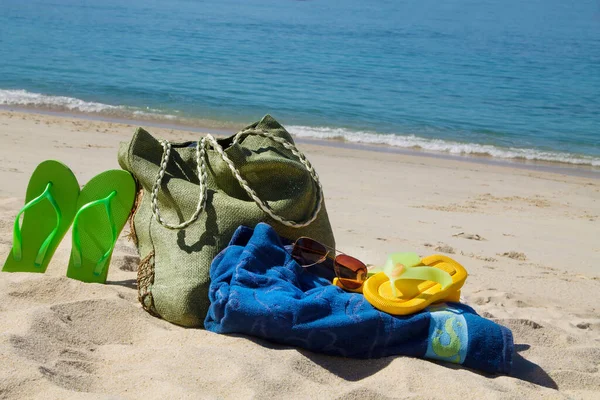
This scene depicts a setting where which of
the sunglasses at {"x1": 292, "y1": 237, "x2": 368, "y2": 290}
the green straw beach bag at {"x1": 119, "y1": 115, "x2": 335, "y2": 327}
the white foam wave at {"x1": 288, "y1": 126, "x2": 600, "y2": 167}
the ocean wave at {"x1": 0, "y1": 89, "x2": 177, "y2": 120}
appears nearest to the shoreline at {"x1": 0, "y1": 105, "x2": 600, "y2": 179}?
the white foam wave at {"x1": 288, "y1": 126, "x2": 600, "y2": 167}

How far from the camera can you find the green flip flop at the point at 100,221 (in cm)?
323

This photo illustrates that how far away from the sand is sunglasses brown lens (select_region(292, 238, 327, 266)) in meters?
0.50

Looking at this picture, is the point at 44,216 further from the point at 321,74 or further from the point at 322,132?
the point at 321,74

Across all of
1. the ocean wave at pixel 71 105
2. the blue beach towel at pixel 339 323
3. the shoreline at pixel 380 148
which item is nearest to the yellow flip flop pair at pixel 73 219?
the blue beach towel at pixel 339 323

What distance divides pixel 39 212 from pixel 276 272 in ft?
4.06

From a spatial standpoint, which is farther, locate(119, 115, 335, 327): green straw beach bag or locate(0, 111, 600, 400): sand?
locate(119, 115, 335, 327): green straw beach bag

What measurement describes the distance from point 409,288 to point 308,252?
0.48m

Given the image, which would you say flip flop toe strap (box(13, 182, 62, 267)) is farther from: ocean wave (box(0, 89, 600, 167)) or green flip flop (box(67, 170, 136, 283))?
ocean wave (box(0, 89, 600, 167))

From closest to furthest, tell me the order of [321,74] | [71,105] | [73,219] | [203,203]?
[203,203], [73,219], [71,105], [321,74]

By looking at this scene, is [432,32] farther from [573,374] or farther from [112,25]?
[573,374]

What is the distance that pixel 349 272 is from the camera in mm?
2969

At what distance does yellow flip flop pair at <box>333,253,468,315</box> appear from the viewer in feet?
8.75

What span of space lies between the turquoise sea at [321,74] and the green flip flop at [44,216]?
808 cm

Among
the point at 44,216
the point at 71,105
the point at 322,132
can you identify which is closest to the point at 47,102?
the point at 71,105
